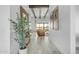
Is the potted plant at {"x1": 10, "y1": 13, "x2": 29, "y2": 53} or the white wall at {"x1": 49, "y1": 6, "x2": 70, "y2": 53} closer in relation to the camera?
the white wall at {"x1": 49, "y1": 6, "x2": 70, "y2": 53}

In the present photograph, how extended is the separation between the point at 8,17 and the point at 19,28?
2.43ft

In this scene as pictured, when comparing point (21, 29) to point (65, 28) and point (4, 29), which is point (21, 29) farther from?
point (65, 28)

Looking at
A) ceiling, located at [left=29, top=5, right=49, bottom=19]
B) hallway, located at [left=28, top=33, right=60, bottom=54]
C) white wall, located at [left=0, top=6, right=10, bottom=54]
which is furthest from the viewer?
ceiling, located at [left=29, top=5, right=49, bottom=19]

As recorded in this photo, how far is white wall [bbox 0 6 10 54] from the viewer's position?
3318 millimetres

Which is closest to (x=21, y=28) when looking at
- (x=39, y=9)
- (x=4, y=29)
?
(x=4, y=29)

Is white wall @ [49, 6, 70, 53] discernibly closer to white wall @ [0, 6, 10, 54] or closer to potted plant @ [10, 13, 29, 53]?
potted plant @ [10, 13, 29, 53]

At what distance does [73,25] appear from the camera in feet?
11.0

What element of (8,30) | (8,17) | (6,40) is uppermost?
(8,17)

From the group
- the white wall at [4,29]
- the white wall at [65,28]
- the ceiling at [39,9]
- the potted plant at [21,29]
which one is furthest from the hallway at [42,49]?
the ceiling at [39,9]

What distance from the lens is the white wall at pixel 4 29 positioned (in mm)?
3318

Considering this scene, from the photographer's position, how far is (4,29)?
11.0 ft

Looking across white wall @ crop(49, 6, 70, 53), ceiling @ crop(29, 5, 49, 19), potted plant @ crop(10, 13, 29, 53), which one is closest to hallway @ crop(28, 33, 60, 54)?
white wall @ crop(49, 6, 70, 53)

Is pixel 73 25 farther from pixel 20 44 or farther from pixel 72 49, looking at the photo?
pixel 20 44
